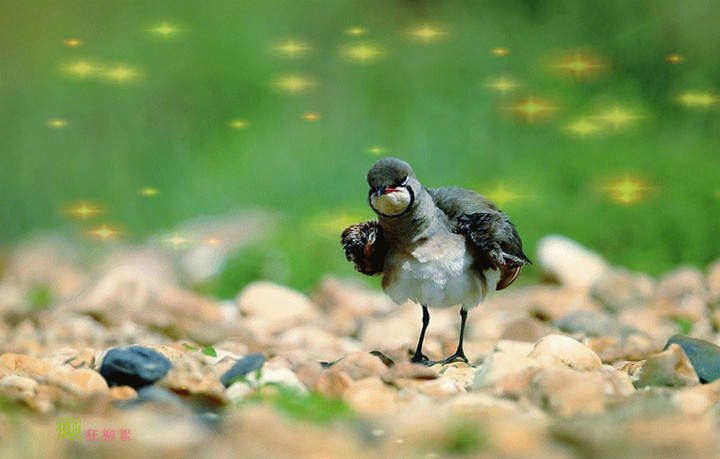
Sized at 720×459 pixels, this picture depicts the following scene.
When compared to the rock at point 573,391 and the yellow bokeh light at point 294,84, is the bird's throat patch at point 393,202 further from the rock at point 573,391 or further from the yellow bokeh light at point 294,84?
the yellow bokeh light at point 294,84

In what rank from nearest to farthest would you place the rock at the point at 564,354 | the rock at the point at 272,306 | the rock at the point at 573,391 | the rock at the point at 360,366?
the rock at the point at 573,391, the rock at the point at 360,366, the rock at the point at 564,354, the rock at the point at 272,306

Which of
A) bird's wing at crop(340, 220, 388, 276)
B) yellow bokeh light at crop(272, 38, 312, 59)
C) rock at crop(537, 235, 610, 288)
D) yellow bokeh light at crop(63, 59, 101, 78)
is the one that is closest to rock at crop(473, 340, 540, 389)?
bird's wing at crop(340, 220, 388, 276)

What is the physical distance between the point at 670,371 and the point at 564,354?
29cm

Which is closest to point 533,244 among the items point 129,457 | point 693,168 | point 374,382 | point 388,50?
point 693,168

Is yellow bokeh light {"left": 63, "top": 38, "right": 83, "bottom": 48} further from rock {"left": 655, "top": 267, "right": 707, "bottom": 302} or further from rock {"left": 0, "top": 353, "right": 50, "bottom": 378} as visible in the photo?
rock {"left": 655, "top": 267, "right": 707, "bottom": 302}

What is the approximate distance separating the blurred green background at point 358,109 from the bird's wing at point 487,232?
77.3 inches

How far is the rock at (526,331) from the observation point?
3.21 meters

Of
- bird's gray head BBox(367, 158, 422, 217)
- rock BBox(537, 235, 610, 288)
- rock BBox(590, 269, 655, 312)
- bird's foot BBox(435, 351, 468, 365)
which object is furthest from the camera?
rock BBox(537, 235, 610, 288)

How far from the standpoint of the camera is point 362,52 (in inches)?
190

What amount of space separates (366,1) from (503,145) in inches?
42.4

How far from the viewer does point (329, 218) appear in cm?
466

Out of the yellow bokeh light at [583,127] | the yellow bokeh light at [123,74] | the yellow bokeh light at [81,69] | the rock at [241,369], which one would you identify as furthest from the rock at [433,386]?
the yellow bokeh light at [81,69]

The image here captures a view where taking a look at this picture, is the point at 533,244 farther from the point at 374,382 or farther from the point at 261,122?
the point at 374,382

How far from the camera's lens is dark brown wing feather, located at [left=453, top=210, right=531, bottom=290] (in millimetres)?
2559
